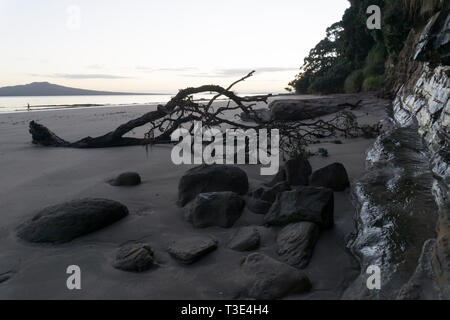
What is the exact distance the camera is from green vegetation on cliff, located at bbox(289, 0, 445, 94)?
10.7 meters

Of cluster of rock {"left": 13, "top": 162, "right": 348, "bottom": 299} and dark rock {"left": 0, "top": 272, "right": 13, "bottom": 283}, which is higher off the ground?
cluster of rock {"left": 13, "top": 162, "right": 348, "bottom": 299}

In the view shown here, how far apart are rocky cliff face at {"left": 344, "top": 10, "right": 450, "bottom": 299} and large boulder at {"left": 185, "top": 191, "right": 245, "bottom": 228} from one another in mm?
1031

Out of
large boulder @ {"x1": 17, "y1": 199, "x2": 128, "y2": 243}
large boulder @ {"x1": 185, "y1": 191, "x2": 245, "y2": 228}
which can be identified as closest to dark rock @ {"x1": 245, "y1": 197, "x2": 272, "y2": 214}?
large boulder @ {"x1": 185, "y1": 191, "x2": 245, "y2": 228}

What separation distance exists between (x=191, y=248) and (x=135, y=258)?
393 millimetres

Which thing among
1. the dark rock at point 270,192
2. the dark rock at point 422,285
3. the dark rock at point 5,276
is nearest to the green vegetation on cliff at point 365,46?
the dark rock at point 270,192

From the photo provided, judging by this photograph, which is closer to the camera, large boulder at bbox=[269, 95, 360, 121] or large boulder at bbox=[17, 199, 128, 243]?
large boulder at bbox=[17, 199, 128, 243]

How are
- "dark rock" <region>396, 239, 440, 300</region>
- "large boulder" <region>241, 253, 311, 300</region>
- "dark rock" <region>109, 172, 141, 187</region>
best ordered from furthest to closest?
"dark rock" <region>109, 172, 141, 187</region>
"large boulder" <region>241, 253, 311, 300</region>
"dark rock" <region>396, 239, 440, 300</region>

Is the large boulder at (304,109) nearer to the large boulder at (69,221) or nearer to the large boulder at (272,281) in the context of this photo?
the large boulder at (69,221)

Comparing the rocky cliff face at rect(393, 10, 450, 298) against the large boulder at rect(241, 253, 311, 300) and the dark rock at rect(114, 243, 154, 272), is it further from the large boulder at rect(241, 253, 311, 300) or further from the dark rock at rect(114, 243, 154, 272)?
the dark rock at rect(114, 243, 154, 272)

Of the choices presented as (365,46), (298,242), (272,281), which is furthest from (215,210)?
(365,46)

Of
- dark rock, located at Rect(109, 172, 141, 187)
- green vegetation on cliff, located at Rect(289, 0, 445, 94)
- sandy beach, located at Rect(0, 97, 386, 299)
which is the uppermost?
green vegetation on cliff, located at Rect(289, 0, 445, 94)

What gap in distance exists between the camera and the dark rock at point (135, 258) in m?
2.36

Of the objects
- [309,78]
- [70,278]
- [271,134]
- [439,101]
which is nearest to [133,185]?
[70,278]

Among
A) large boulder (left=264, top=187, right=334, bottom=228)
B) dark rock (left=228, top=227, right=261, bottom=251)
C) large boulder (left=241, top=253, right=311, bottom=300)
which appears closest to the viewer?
large boulder (left=241, top=253, right=311, bottom=300)
